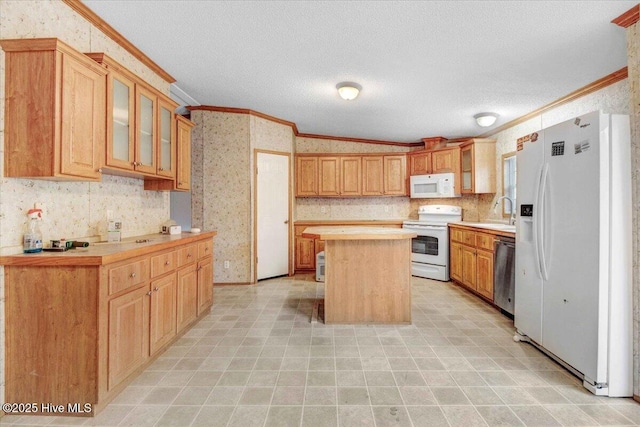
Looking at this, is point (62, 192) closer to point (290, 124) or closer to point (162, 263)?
point (162, 263)

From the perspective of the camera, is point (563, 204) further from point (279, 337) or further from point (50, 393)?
point (50, 393)

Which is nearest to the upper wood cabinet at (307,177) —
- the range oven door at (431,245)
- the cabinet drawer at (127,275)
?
the range oven door at (431,245)

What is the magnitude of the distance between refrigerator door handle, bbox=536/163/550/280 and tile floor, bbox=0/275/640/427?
73cm

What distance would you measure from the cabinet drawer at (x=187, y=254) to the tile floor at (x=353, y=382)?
0.69m

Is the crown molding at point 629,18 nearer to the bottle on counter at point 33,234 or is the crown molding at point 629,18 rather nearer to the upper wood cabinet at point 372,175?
the upper wood cabinet at point 372,175

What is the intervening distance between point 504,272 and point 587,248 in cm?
138

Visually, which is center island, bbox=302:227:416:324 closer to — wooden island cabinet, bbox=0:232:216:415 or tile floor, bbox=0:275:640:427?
tile floor, bbox=0:275:640:427

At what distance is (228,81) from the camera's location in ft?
10.9

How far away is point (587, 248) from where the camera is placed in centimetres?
190

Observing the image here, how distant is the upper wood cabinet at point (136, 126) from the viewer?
209cm

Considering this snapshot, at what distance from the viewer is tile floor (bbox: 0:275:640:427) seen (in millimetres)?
1643

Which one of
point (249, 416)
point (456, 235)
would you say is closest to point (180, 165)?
point (249, 416)

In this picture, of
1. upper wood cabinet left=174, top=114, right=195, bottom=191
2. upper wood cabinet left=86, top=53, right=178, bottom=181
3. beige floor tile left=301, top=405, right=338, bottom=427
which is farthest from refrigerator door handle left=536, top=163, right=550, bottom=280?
upper wood cabinet left=174, top=114, right=195, bottom=191

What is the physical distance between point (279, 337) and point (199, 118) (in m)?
3.34
